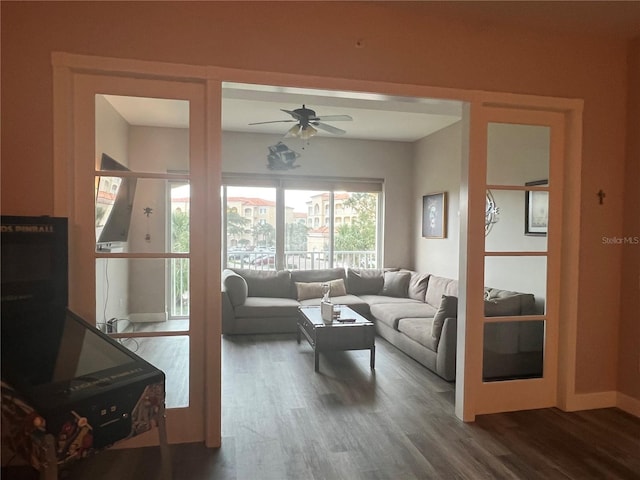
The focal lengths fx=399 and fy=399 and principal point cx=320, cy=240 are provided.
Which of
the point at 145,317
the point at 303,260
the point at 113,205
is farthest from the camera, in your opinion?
the point at 303,260

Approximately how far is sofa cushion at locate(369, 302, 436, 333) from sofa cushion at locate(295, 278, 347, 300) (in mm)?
608

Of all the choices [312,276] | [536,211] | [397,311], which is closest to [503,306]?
[536,211]

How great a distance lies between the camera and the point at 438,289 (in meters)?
5.06

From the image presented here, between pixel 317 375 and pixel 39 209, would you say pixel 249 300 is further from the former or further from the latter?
pixel 39 209

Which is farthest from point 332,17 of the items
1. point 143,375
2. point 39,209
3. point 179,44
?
point 143,375

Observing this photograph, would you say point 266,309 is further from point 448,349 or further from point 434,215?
point 434,215

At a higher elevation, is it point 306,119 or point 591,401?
point 306,119

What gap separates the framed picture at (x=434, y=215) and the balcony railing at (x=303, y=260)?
1.07 metres

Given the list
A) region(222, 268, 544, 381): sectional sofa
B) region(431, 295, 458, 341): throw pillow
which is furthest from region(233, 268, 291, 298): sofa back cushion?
region(431, 295, 458, 341): throw pillow

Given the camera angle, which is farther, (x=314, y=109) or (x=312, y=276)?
(x=312, y=276)

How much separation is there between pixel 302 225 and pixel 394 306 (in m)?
2.10

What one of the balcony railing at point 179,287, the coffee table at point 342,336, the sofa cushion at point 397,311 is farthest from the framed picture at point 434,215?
the balcony railing at point 179,287

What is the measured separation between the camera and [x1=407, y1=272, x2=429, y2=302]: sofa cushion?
18.0 ft

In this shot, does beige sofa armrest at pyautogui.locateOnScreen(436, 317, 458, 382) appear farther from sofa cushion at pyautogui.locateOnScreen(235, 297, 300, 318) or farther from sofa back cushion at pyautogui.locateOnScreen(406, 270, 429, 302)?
sofa cushion at pyautogui.locateOnScreen(235, 297, 300, 318)
